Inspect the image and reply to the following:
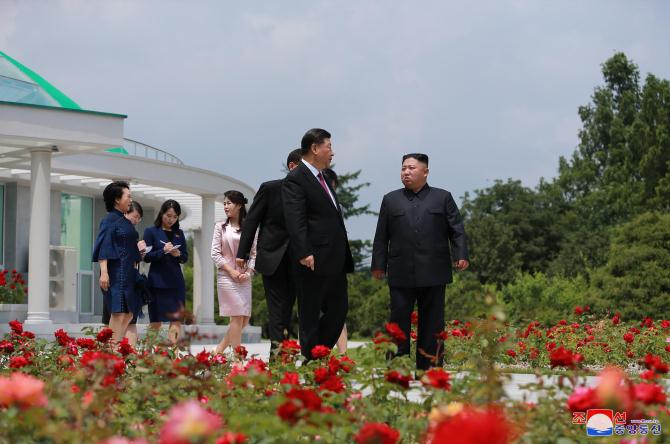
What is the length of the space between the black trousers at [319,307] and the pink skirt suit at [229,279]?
91.4 inches

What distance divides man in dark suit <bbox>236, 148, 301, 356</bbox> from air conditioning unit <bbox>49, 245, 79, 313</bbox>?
55.4ft

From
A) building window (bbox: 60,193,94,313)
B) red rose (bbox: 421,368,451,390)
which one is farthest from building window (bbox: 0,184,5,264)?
red rose (bbox: 421,368,451,390)

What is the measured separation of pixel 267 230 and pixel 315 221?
966 mm

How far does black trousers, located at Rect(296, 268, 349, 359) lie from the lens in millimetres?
7207

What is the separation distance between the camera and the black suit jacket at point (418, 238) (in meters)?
8.16

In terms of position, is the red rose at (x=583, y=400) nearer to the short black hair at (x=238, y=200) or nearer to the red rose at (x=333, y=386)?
the red rose at (x=333, y=386)

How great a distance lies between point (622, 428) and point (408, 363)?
4.59ft

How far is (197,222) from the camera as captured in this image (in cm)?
3259

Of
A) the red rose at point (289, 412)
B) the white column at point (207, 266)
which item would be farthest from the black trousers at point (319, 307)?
the white column at point (207, 266)

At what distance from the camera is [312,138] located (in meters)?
7.45

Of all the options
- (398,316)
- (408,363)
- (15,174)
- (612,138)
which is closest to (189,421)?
(408,363)

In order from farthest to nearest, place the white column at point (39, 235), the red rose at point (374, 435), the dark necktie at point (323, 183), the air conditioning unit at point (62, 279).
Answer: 1. the air conditioning unit at point (62, 279)
2. the white column at point (39, 235)
3. the dark necktie at point (323, 183)
4. the red rose at point (374, 435)

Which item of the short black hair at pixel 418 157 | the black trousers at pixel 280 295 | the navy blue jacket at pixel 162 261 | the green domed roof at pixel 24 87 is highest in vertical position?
the green domed roof at pixel 24 87

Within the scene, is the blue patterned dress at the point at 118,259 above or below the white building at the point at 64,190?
below
